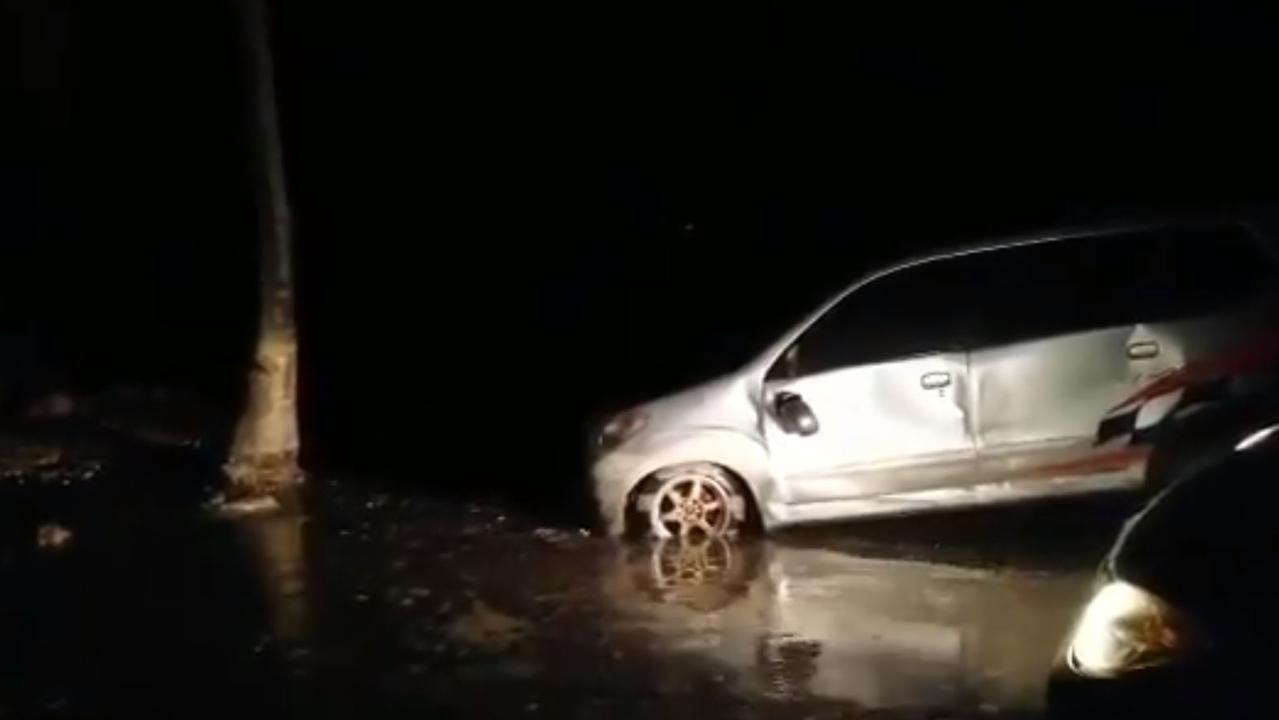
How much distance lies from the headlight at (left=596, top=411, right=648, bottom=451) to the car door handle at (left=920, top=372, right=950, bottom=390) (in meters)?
1.41

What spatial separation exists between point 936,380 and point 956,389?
0.11m

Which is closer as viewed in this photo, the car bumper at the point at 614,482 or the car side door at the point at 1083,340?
the car side door at the point at 1083,340

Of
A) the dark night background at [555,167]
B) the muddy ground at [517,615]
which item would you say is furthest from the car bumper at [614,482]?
the dark night background at [555,167]

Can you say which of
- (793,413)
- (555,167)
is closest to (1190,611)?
(793,413)

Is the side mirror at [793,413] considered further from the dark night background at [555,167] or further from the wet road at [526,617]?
the dark night background at [555,167]

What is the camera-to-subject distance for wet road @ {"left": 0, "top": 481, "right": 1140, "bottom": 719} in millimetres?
9352

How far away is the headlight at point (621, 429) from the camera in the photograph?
40.2ft

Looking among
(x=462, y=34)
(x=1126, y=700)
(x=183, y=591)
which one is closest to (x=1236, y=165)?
(x=462, y=34)

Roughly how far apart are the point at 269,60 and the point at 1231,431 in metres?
5.79

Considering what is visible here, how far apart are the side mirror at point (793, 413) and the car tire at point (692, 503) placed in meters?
0.39

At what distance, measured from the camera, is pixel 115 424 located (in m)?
18.2

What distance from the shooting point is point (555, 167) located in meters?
21.5

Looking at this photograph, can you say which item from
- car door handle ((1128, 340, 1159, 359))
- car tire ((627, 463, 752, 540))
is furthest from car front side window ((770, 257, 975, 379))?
car door handle ((1128, 340, 1159, 359))

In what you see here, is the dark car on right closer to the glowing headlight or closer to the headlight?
the glowing headlight
